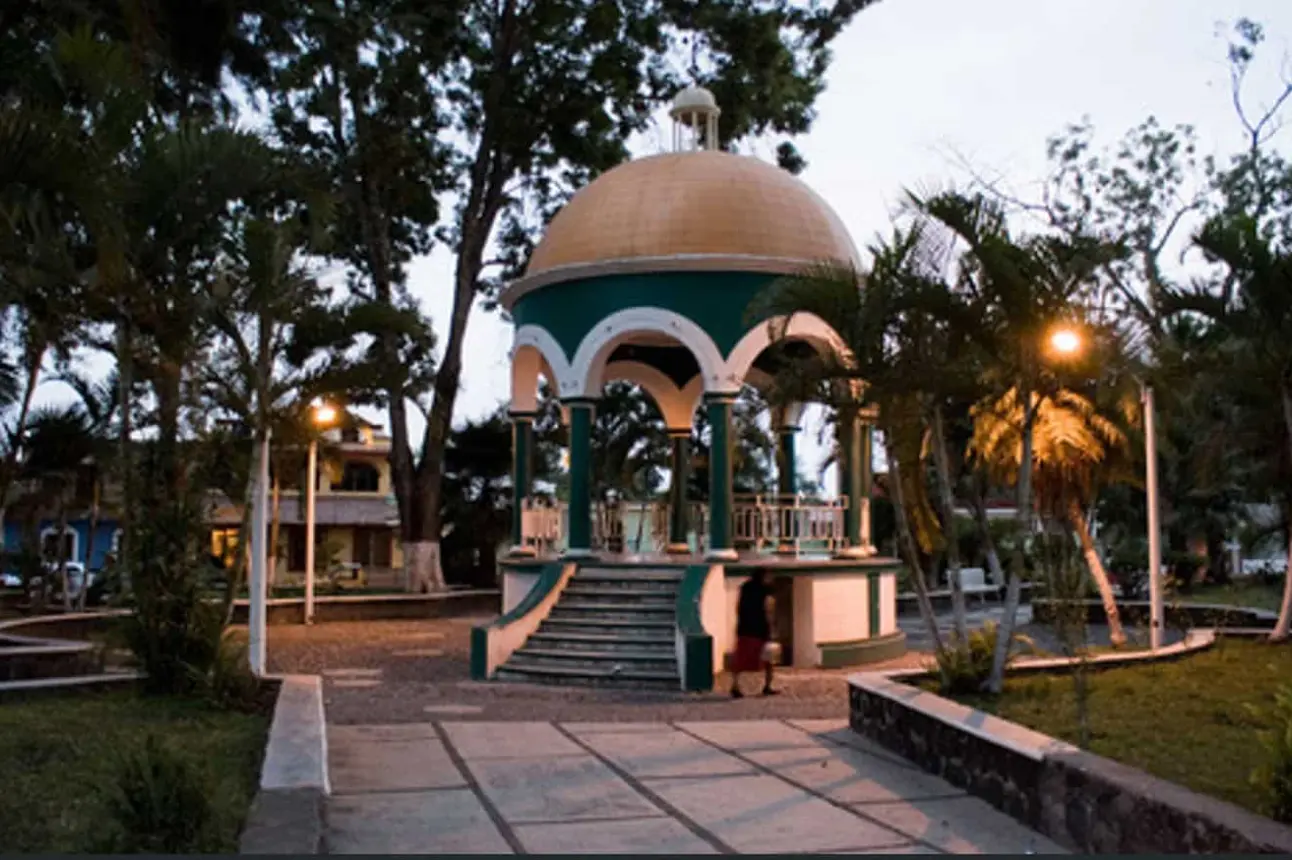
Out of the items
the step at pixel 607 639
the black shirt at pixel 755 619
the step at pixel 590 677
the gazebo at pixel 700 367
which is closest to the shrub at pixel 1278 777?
the black shirt at pixel 755 619

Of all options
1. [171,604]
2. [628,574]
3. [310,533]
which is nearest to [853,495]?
[628,574]

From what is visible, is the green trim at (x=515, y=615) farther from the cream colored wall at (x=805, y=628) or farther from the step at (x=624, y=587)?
the cream colored wall at (x=805, y=628)

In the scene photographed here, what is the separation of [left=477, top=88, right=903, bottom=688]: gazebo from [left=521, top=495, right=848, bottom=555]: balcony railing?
0.12 feet

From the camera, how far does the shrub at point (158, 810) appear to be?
5.41 m

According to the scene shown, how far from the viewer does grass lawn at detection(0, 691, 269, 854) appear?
240 inches

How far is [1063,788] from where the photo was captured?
6.63 metres

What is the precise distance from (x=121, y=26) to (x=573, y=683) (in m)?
11.4

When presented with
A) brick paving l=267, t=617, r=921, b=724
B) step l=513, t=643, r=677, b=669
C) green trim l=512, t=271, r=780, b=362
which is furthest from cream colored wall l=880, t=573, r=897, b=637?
step l=513, t=643, r=677, b=669

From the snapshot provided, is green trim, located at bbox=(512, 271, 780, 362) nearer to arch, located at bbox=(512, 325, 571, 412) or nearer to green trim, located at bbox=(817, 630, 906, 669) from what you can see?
arch, located at bbox=(512, 325, 571, 412)

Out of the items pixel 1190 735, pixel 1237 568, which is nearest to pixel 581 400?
pixel 1190 735

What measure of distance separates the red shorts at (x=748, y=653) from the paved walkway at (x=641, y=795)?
9.00ft

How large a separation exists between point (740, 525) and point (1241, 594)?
1308cm

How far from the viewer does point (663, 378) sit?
74.2 ft

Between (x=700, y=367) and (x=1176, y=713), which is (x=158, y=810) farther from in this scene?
(x=700, y=367)
